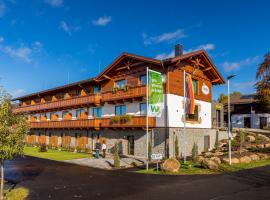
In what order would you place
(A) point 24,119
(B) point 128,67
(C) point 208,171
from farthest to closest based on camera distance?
(B) point 128,67, (C) point 208,171, (A) point 24,119

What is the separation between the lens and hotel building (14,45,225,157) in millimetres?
30453

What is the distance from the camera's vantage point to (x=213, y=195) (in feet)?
45.8

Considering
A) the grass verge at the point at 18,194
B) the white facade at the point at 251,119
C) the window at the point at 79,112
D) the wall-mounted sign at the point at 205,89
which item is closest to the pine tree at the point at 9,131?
the grass verge at the point at 18,194

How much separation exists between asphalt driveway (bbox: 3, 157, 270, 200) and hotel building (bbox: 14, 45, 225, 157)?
6724mm

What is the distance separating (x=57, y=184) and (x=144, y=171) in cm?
751

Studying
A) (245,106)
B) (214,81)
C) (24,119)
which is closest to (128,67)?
(214,81)

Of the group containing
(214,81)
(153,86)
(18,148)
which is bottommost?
(18,148)

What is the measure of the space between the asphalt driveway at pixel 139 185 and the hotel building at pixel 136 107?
6.72m

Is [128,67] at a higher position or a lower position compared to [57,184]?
higher

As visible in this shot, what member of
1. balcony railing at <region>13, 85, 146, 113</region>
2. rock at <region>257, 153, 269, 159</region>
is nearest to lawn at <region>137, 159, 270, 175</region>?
rock at <region>257, 153, 269, 159</region>

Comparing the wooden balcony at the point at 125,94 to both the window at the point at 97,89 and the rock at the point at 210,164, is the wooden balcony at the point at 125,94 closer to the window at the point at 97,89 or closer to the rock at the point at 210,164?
the window at the point at 97,89

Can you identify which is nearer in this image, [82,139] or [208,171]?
[208,171]

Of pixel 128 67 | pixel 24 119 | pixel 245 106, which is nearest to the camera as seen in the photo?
pixel 24 119

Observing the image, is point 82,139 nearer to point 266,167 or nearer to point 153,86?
point 153,86
